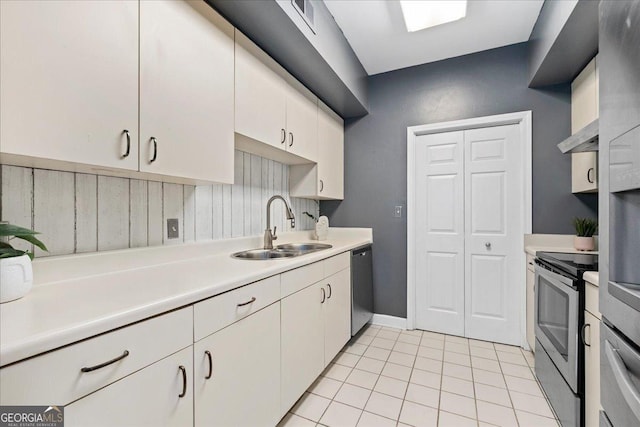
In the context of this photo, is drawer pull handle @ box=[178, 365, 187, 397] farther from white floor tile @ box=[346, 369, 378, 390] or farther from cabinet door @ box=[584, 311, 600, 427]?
cabinet door @ box=[584, 311, 600, 427]

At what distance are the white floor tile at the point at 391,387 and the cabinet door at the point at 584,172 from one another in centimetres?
188

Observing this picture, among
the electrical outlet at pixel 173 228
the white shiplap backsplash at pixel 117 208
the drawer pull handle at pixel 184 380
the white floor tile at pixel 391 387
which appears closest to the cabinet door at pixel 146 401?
the drawer pull handle at pixel 184 380

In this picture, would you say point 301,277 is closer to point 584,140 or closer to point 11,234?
point 11,234

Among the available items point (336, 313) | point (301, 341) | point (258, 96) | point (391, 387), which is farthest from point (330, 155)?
point (391, 387)

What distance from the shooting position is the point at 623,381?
0.84m

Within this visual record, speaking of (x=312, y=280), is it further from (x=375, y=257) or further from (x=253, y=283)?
(x=375, y=257)

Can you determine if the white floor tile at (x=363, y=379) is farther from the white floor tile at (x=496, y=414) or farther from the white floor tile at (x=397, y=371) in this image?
the white floor tile at (x=496, y=414)

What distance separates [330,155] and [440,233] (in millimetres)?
1318

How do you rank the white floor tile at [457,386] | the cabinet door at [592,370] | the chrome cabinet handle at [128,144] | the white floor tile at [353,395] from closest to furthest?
the chrome cabinet handle at [128,144]
the cabinet door at [592,370]
the white floor tile at [353,395]
the white floor tile at [457,386]

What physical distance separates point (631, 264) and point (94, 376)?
1.53 m

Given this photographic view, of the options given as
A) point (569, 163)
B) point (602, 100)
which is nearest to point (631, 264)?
point (602, 100)

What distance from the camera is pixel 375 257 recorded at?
2.97 meters

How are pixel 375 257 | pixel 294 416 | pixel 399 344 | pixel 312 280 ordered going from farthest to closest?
1. pixel 375 257
2. pixel 399 344
3. pixel 312 280
4. pixel 294 416

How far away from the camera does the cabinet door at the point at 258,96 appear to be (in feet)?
5.24
